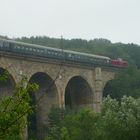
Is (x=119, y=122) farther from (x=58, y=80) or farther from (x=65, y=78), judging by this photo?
(x=65, y=78)

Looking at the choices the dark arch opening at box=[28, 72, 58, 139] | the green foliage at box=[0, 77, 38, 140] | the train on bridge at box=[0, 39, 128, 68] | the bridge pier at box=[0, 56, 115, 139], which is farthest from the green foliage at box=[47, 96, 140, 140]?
the dark arch opening at box=[28, 72, 58, 139]

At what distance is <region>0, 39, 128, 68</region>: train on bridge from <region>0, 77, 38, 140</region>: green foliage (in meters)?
34.0

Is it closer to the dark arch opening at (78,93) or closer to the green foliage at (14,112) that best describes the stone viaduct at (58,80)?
the dark arch opening at (78,93)

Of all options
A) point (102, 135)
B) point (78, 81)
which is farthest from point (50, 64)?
point (102, 135)

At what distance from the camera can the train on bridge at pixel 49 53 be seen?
4288 centimetres

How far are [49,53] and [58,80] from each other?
3.00m

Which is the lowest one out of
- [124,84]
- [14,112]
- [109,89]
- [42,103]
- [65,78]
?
[14,112]

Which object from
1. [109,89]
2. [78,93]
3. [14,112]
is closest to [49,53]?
[78,93]

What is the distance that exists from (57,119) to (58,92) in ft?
20.8

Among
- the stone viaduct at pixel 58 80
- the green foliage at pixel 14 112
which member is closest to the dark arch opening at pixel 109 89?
the stone viaduct at pixel 58 80

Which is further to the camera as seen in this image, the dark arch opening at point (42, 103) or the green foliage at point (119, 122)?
the dark arch opening at point (42, 103)

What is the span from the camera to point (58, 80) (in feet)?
158

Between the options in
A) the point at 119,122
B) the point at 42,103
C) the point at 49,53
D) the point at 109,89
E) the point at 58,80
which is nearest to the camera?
the point at 119,122

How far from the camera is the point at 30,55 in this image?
44.6 m
